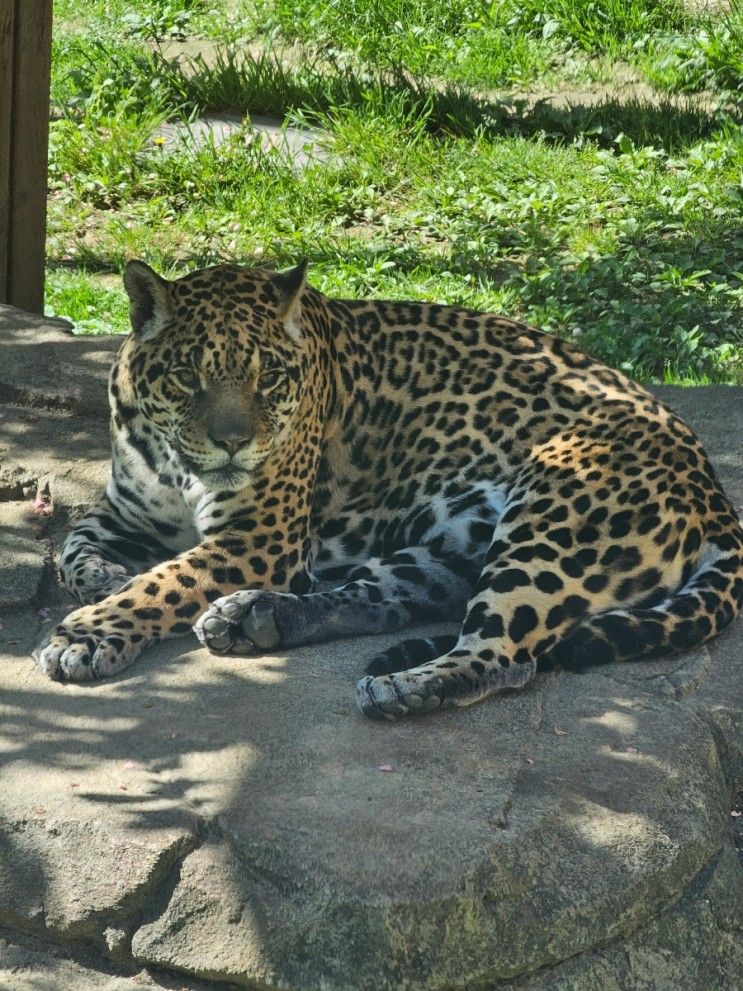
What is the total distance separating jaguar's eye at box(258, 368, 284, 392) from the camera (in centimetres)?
612

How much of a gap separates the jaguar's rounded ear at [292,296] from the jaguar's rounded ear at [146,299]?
1.67 ft

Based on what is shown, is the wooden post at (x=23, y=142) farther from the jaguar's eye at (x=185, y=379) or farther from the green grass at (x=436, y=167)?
the jaguar's eye at (x=185, y=379)

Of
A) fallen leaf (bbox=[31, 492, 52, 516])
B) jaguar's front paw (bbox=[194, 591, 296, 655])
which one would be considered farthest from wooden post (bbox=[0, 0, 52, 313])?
jaguar's front paw (bbox=[194, 591, 296, 655])

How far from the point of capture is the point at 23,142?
8805mm

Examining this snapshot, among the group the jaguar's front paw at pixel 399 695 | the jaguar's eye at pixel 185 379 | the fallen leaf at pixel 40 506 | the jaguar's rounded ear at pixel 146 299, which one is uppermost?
the jaguar's rounded ear at pixel 146 299

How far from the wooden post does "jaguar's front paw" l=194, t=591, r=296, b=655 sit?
4226 mm

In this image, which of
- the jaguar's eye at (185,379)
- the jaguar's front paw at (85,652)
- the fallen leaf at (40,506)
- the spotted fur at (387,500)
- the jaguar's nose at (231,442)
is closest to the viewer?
the jaguar's front paw at (85,652)

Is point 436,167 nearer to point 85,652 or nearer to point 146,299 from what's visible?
point 146,299

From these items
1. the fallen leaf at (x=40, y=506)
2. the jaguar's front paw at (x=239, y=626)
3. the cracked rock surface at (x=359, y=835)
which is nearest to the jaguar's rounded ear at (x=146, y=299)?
the fallen leaf at (x=40, y=506)

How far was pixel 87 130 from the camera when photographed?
43.6ft

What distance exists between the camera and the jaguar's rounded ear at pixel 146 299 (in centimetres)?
608

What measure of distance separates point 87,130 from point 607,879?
10.6 m

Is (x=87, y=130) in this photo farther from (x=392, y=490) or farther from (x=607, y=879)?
(x=607, y=879)

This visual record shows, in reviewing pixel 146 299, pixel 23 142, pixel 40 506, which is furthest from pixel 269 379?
pixel 23 142
